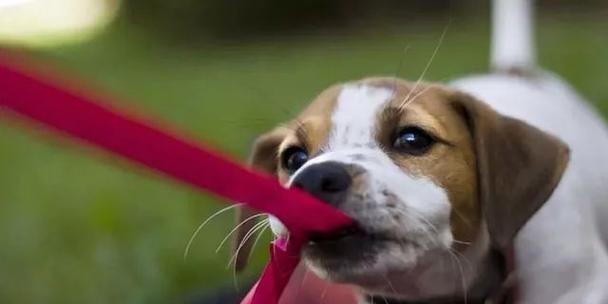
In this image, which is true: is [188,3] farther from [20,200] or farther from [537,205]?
[537,205]

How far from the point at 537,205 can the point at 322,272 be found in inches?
21.5

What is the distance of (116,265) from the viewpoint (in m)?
4.05

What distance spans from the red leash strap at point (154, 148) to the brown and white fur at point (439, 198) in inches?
3.3

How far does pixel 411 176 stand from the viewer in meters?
2.50

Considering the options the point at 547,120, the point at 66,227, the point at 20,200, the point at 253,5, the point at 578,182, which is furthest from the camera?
the point at 253,5

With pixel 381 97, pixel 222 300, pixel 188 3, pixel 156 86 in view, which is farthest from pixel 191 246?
pixel 188 3

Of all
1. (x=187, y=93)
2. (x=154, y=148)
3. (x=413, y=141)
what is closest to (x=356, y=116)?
(x=413, y=141)

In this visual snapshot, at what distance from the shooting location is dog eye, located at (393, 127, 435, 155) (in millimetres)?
2584

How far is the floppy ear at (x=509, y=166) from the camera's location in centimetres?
264

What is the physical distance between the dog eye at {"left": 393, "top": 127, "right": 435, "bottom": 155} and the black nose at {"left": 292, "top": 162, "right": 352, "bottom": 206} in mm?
271

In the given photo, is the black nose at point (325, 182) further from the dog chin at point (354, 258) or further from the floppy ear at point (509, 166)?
the floppy ear at point (509, 166)

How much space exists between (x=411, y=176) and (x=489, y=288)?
0.44 metres

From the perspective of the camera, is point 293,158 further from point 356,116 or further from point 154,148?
point 154,148

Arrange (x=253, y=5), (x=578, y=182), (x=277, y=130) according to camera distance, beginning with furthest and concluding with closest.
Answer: (x=253, y=5)
(x=578, y=182)
(x=277, y=130)
